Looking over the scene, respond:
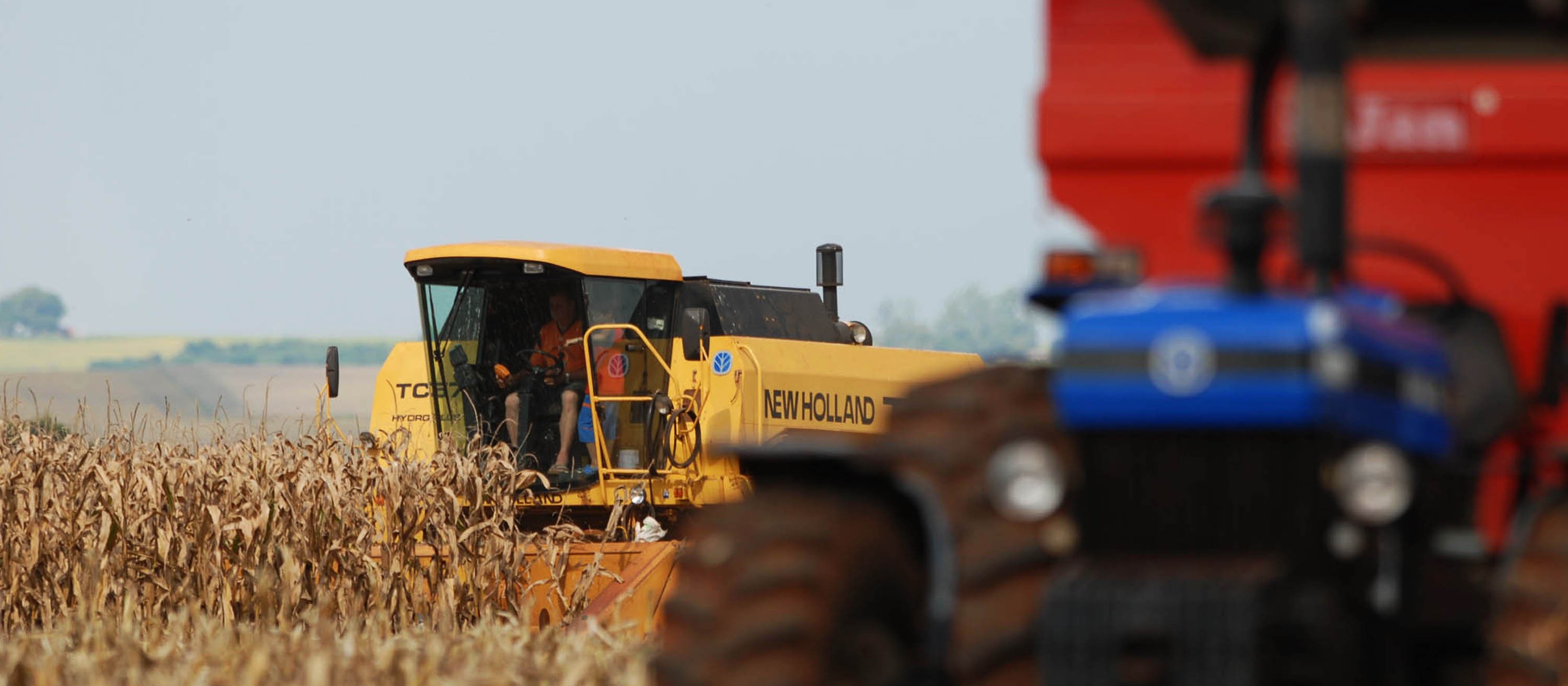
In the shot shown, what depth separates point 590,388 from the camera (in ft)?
41.2

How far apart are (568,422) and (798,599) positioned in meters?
9.23

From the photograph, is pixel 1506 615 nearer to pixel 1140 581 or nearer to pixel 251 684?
pixel 1140 581

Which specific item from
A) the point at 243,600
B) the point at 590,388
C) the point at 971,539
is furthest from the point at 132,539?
the point at 971,539

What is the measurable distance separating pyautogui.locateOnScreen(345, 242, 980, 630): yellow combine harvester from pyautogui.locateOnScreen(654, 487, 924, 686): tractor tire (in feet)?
28.2

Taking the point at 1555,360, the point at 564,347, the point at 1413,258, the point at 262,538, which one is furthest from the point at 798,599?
the point at 564,347

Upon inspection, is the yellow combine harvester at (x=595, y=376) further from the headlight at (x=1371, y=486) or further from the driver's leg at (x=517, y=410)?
the headlight at (x=1371, y=486)

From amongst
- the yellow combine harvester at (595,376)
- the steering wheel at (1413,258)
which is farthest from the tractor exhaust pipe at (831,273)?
the steering wheel at (1413,258)

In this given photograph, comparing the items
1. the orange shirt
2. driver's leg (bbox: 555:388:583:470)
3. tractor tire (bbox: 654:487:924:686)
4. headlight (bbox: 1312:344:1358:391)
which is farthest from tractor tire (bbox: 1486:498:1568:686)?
the orange shirt

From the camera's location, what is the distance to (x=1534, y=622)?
3.33 meters

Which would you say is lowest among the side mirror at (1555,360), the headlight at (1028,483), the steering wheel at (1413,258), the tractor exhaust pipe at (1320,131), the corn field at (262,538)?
the corn field at (262,538)

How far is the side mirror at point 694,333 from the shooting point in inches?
492

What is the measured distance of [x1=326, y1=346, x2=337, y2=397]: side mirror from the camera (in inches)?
529

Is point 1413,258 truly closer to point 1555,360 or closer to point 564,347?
point 1555,360

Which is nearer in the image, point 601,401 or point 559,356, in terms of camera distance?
point 601,401
